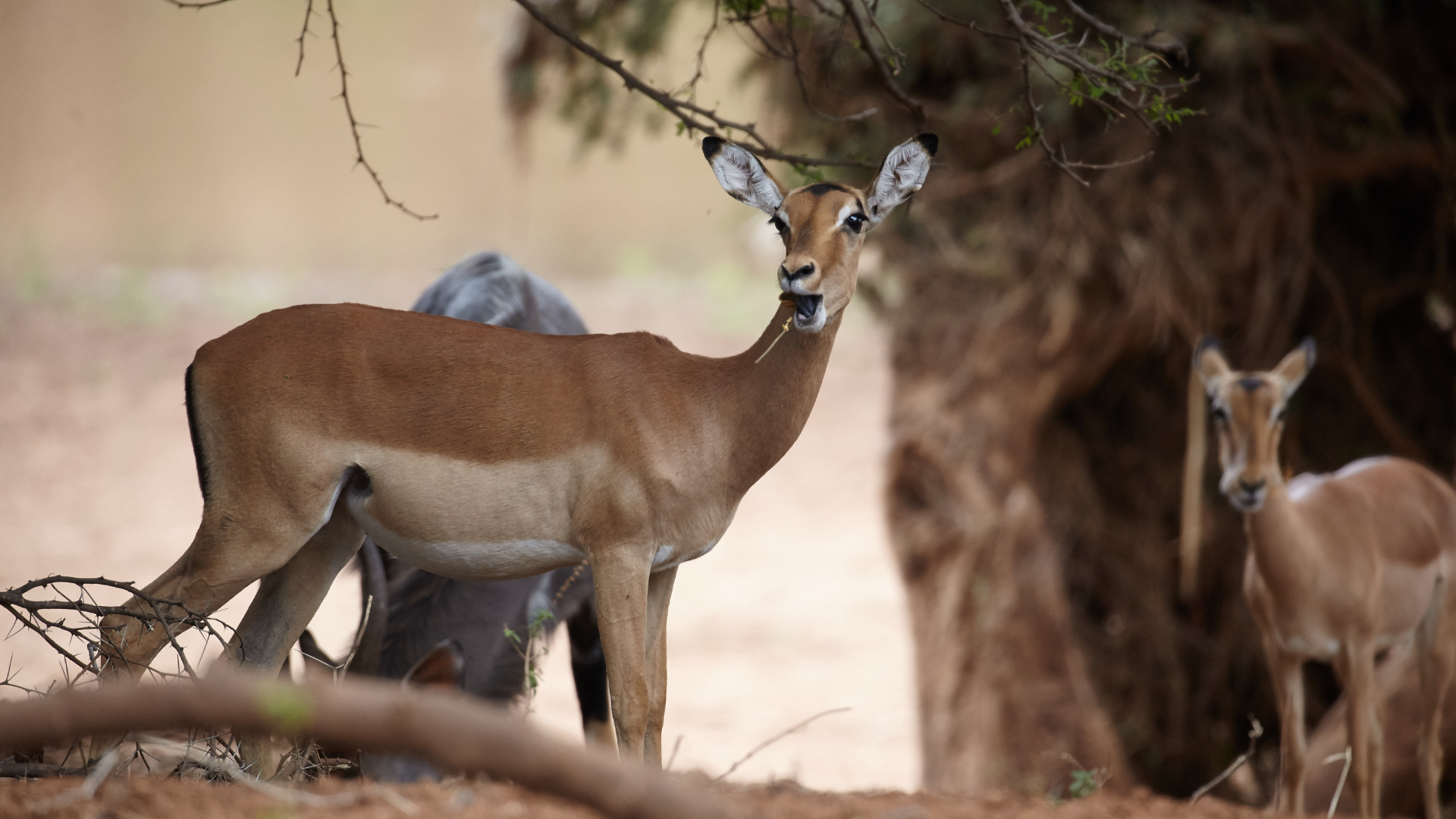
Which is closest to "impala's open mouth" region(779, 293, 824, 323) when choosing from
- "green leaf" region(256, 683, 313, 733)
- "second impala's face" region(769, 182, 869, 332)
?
"second impala's face" region(769, 182, 869, 332)

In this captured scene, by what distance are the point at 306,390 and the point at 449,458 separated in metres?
0.43

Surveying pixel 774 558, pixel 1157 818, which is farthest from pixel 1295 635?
pixel 774 558

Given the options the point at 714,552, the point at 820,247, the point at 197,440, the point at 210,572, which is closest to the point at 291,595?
the point at 210,572

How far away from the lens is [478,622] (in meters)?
5.21

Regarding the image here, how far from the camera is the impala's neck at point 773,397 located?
11.1 feet

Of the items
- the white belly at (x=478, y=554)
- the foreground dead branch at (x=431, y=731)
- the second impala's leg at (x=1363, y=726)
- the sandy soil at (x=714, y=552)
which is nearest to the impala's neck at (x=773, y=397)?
the white belly at (x=478, y=554)

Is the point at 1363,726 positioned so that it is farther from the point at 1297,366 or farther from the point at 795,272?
the point at 795,272

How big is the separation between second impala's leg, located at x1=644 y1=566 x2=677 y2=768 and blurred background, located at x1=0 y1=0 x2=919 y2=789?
15.9 ft

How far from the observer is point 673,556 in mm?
3348

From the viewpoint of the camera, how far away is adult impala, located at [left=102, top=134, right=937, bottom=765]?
3.22 metres

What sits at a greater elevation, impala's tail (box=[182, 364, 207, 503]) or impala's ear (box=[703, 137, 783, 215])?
impala's ear (box=[703, 137, 783, 215])

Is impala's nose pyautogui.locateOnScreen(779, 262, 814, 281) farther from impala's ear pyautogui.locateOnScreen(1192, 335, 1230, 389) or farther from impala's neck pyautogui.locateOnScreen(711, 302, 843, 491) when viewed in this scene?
impala's ear pyautogui.locateOnScreen(1192, 335, 1230, 389)

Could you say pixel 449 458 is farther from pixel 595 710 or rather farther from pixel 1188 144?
pixel 1188 144

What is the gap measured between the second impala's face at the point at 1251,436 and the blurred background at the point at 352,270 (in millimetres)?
4478
